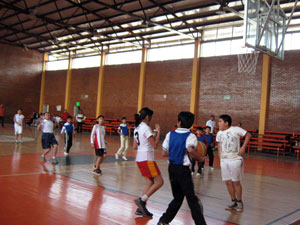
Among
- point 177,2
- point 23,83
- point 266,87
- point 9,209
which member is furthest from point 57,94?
point 9,209

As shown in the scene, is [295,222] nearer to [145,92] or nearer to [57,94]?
[145,92]

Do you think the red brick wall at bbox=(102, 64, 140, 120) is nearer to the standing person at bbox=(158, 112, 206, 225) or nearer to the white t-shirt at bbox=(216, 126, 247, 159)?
the white t-shirt at bbox=(216, 126, 247, 159)

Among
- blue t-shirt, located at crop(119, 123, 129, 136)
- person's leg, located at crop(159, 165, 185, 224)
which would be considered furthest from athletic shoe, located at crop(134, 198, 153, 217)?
blue t-shirt, located at crop(119, 123, 129, 136)

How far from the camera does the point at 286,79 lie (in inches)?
685

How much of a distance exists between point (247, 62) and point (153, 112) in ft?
27.1

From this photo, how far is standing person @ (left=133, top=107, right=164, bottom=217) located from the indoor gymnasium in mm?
18

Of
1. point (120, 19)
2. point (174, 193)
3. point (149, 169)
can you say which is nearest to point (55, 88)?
point (120, 19)

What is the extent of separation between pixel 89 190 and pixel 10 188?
5.26ft

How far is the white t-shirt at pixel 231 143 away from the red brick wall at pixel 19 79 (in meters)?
29.5

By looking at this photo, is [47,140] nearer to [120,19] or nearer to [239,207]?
[239,207]

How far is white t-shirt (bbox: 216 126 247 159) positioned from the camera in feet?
17.5

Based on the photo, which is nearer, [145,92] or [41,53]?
[145,92]

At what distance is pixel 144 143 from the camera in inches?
194

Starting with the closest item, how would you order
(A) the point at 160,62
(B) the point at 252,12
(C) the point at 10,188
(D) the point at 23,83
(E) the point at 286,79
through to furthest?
1. (C) the point at 10,188
2. (B) the point at 252,12
3. (E) the point at 286,79
4. (A) the point at 160,62
5. (D) the point at 23,83
